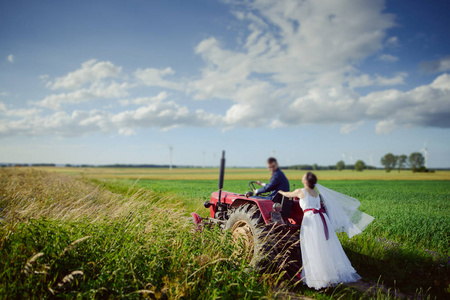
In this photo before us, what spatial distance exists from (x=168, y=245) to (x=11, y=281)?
67.1 inches

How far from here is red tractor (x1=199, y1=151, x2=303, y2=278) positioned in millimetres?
3674

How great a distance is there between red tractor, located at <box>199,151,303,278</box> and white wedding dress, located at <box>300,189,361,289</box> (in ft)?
0.69

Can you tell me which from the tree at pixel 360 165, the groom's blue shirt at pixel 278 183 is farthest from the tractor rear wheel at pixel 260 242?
the tree at pixel 360 165

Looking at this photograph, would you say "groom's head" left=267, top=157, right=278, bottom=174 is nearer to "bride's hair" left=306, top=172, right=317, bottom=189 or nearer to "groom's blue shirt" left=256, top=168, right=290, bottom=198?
"groom's blue shirt" left=256, top=168, right=290, bottom=198

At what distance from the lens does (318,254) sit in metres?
3.89

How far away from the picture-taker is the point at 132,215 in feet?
15.6

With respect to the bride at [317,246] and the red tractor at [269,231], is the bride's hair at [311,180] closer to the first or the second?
the bride at [317,246]

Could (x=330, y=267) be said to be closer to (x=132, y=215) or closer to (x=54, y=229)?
(x=132, y=215)

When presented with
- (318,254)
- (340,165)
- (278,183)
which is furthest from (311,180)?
(340,165)

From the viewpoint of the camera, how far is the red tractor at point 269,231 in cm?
367

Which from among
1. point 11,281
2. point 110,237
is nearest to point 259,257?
point 110,237

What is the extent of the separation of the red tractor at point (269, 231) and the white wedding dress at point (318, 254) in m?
0.21

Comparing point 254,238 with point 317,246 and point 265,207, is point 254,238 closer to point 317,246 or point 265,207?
point 265,207

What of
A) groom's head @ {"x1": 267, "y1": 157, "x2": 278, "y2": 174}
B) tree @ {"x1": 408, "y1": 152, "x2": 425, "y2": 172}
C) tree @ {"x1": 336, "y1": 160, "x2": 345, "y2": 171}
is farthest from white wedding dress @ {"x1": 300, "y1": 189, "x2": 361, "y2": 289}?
tree @ {"x1": 408, "y1": 152, "x2": 425, "y2": 172}
